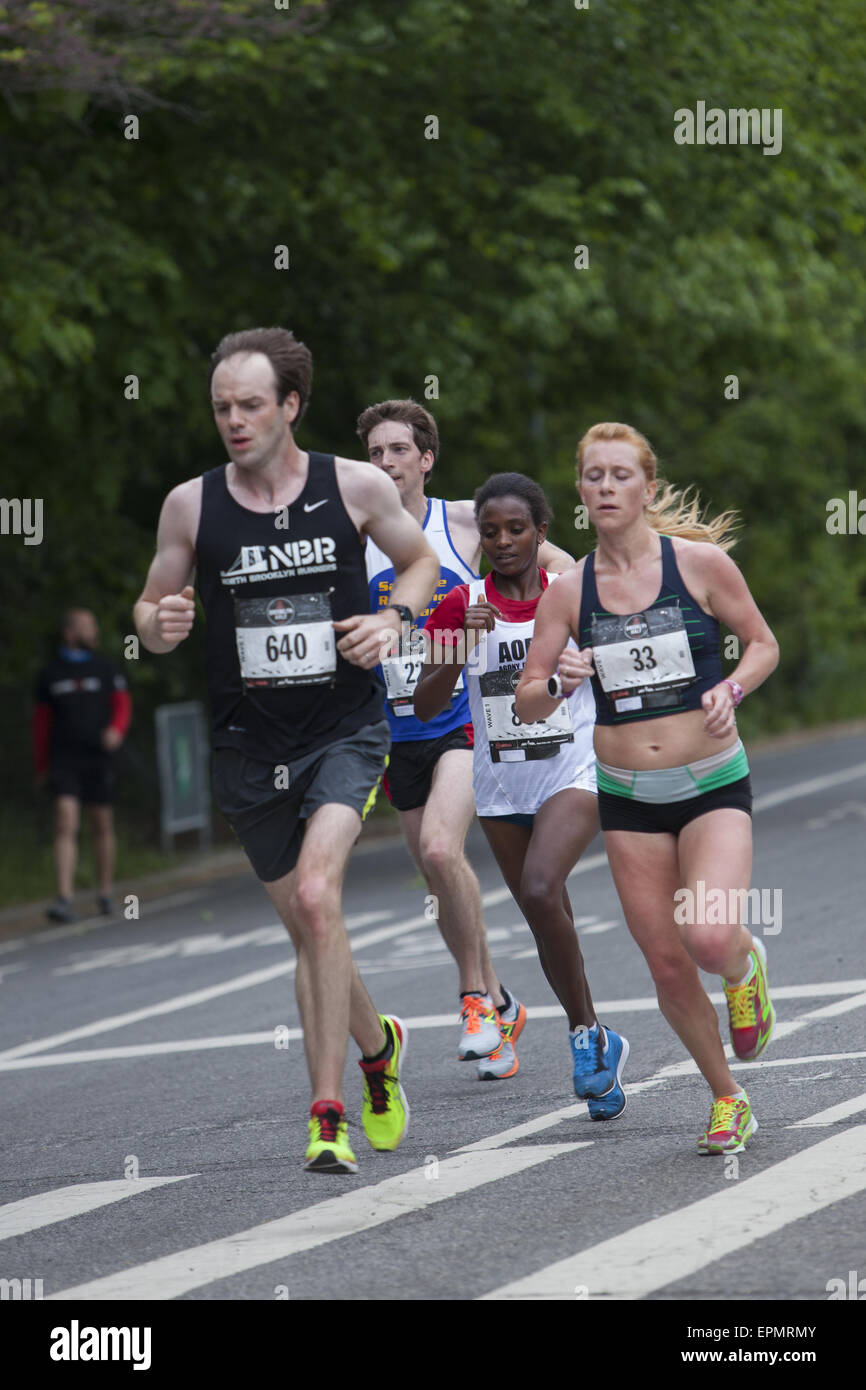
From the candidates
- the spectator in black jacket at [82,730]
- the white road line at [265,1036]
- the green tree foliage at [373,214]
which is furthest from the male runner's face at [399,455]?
the spectator in black jacket at [82,730]

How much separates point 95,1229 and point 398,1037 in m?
1.04

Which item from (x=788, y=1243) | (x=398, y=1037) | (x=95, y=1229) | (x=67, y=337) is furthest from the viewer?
(x=67, y=337)

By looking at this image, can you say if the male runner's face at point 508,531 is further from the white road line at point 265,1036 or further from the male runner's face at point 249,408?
the white road line at point 265,1036

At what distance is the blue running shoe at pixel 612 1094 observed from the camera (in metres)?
6.91

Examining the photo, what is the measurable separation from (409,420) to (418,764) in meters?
1.27

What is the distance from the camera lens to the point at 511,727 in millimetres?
7738

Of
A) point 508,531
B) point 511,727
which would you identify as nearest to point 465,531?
point 508,531

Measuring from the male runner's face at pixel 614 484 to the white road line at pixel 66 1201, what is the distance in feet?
7.52

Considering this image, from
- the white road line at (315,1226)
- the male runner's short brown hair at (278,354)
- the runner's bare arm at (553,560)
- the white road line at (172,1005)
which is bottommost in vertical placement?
the white road line at (172,1005)

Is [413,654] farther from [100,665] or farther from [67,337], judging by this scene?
[100,665]

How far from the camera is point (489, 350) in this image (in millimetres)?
18109

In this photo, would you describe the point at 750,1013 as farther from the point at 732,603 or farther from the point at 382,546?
the point at 382,546

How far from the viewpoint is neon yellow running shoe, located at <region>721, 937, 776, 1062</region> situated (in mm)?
6316

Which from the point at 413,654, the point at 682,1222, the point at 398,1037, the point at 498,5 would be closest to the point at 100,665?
the point at 498,5
